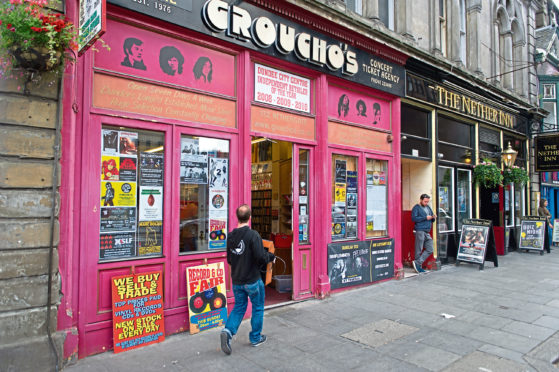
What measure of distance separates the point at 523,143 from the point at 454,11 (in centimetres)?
698

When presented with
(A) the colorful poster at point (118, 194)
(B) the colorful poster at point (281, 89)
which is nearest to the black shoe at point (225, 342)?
(A) the colorful poster at point (118, 194)

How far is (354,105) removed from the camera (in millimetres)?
8258

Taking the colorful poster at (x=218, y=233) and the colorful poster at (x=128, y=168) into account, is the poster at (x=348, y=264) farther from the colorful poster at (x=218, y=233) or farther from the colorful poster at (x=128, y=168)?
the colorful poster at (x=128, y=168)

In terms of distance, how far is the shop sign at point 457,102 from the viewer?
971cm

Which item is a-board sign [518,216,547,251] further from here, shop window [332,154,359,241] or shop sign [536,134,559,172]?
shop window [332,154,359,241]

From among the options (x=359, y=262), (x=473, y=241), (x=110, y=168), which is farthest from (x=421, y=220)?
(x=110, y=168)

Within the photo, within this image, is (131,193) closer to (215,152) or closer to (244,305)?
(215,152)

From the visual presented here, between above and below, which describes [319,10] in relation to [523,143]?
above

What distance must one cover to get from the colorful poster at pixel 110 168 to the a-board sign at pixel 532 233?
13.9 m

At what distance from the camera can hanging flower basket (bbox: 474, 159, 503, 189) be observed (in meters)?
11.8

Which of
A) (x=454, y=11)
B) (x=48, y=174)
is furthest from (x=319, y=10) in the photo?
(x=454, y=11)

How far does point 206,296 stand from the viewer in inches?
214

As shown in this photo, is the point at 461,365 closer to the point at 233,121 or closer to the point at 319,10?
the point at 233,121

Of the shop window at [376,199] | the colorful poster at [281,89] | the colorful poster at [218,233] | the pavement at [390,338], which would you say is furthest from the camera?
the shop window at [376,199]
